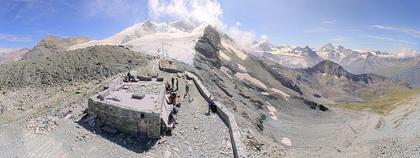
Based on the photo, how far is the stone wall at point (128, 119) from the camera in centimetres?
2555

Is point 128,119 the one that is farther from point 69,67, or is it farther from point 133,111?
point 69,67

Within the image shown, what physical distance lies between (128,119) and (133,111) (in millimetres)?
779

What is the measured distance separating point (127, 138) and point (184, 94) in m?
12.5

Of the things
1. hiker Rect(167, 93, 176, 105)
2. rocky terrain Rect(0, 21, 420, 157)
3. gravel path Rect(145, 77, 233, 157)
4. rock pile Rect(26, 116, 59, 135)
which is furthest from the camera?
hiker Rect(167, 93, 176, 105)

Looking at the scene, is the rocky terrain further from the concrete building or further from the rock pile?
the concrete building

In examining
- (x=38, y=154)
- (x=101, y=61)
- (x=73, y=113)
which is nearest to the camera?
(x=38, y=154)

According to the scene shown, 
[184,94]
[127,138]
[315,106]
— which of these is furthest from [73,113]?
[315,106]

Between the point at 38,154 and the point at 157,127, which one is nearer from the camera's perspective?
the point at 38,154

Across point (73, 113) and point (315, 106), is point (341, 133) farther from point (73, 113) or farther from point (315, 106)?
point (73, 113)

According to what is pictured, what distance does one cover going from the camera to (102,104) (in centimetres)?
2675

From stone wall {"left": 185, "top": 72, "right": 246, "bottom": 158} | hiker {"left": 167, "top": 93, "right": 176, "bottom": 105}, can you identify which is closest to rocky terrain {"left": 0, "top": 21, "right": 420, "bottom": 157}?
stone wall {"left": 185, "top": 72, "right": 246, "bottom": 158}

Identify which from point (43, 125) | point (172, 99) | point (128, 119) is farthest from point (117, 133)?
point (172, 99)

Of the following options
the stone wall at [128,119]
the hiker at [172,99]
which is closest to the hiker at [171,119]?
the stone wall at [128,119]

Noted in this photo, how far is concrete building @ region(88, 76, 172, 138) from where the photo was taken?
84.0 feet
